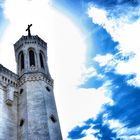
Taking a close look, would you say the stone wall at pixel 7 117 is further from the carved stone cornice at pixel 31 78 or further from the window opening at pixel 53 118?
the window opening at pixel 53 118

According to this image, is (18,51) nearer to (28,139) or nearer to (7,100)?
(7,100)

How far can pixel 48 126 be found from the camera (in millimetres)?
23797

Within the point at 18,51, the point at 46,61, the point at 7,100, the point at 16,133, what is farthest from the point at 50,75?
the point at 16,133

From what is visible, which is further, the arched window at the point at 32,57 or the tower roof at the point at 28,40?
the tower roof at the point at 28,40

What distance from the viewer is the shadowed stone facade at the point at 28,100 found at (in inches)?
925

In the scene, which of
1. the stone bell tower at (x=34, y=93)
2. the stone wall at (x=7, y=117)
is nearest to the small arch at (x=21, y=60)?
→ the stone bell tower at (x=34, y=93)

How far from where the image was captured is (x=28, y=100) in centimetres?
2611

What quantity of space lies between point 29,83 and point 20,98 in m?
1.90

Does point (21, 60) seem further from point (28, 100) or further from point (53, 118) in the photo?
point (53, 118)

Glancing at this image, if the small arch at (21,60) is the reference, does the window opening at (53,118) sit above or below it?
below

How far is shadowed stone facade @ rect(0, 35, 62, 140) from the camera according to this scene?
23.5 metres

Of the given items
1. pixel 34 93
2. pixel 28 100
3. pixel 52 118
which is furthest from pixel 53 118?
pixel 34 93

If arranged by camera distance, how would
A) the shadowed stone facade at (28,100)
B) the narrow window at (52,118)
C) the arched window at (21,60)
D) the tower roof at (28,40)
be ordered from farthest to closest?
the tower roof at (28,40), the arched window at (21,60), the narrow window at (52,118), the shadowed stone facade at (28,100)

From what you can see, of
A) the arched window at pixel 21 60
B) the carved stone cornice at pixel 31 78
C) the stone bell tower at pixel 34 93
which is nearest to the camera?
the stone bell tower at pixel 34 93
